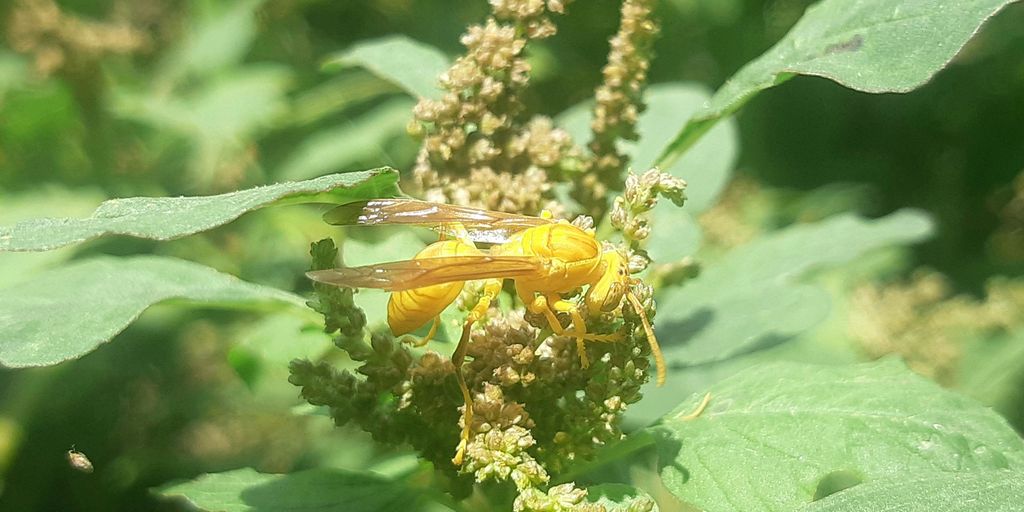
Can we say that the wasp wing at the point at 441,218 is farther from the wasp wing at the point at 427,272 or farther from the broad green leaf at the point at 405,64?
the broad green leaf at the point at 405,64

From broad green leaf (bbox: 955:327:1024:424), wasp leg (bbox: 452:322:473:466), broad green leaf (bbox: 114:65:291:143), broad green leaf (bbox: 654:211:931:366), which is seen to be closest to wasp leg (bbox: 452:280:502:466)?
wasp leg (bbox: 452:322:473:466)

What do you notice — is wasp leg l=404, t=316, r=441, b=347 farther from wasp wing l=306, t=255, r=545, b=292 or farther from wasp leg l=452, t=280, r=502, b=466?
wasp wing l=306, t=255, r=545, b=292

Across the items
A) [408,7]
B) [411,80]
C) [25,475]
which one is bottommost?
[25,475]

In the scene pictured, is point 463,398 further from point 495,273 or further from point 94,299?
point 94,299

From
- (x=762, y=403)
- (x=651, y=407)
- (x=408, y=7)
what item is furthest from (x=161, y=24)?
(x=762, y=403)

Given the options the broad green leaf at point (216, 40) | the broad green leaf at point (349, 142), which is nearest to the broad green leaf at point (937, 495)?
the broad green leaf at point (349, 142)

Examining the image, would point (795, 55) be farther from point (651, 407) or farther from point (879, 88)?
point (651, 407)

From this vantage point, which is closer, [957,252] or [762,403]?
[762,403]
